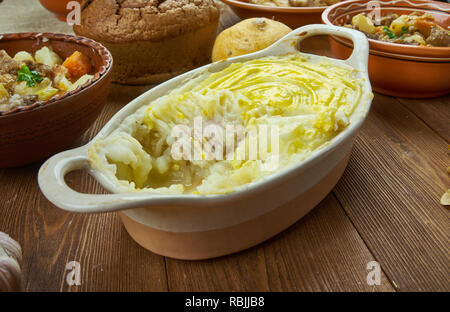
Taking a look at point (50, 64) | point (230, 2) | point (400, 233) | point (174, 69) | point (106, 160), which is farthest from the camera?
point (230, 2)

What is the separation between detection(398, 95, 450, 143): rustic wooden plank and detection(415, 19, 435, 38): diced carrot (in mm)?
254

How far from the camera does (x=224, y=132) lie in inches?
36.4

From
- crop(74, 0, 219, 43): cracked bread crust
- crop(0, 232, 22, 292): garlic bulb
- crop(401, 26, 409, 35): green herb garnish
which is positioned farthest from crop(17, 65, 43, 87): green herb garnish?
crop(401, 26, 409, 35): green herb garnish

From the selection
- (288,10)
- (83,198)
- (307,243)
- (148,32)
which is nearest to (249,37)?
(148,32)

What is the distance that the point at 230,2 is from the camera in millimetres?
1977

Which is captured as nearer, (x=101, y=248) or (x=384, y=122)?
(x=101, y=248)

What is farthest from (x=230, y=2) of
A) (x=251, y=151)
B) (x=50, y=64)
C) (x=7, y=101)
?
(x=251, y=151)

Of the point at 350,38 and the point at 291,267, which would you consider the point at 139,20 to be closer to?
the point at 350,38

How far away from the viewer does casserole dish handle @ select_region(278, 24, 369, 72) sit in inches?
43.4

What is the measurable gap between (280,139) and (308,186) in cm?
11

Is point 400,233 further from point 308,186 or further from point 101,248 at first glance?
point 101,248

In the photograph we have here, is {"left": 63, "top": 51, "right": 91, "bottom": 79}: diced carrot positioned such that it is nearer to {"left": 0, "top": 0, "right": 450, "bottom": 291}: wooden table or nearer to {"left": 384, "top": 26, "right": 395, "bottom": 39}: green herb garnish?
{"left": 0, "top": 0, "right": 450, "bottom": 291}: wooden table

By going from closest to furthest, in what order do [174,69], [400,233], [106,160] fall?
[106,160] < [400,233] < [174,69]

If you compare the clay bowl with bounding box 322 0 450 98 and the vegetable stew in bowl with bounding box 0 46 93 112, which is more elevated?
the vegetable stew in bowl with bounding box 0 46 93 112
